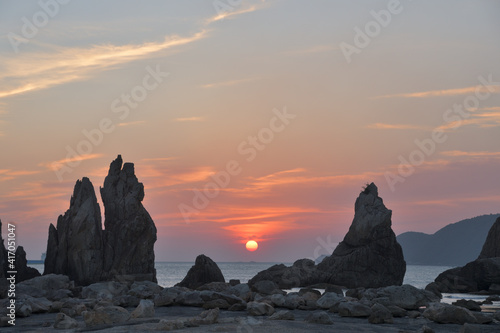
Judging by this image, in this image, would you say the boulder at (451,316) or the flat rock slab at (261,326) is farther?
the boulder at (451,316)

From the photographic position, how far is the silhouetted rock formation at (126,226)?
69938 mm

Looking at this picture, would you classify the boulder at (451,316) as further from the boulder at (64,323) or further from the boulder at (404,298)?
the boulder at (64,323)

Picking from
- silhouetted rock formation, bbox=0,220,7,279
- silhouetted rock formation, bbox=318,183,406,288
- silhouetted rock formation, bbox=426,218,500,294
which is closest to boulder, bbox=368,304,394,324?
silhouetted rock formation, bbox=0,220,7,279

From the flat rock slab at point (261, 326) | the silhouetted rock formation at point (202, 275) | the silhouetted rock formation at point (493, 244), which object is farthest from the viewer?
the silhouetted rock formation at point (493, 244)

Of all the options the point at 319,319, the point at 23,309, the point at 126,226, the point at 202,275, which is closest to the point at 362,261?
the point at 202,275

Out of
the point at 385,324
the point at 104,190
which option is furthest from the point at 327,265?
the point at 385,324

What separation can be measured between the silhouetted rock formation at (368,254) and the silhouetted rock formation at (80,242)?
107 feet

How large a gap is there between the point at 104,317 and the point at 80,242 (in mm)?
40350

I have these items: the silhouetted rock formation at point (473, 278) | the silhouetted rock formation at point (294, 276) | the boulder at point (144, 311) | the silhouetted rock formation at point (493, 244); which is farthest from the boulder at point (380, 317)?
the silhouetted rock formation at point (493, 244)

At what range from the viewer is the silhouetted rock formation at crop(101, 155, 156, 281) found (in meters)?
69.9

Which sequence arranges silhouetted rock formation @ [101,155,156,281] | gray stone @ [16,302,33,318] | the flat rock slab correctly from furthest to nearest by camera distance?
1. silhouetted rock formation @ [101,155,156,281]
2. gray stone @ [16,302,33,318]
3. the flat rock slab

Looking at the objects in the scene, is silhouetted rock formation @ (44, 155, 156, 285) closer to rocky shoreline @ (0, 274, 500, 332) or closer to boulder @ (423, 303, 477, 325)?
rocky shoreline @ (0, 274, 500, 332)

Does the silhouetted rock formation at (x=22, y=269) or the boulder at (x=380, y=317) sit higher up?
the silhouetted rock formation at (x=22, y=269)

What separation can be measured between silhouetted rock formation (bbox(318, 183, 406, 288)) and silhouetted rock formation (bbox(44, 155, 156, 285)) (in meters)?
26.7
